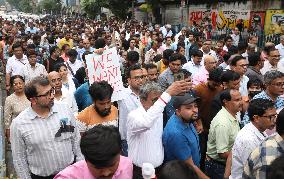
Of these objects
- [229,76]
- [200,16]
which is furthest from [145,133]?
[200,16]

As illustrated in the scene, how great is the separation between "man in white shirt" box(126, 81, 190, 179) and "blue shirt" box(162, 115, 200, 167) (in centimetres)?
8

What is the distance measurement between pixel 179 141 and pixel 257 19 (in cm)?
1750

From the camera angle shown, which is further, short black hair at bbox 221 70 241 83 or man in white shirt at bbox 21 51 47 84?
man in white shirt at bbox 21 51 47 84

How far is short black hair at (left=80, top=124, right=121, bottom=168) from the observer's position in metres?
2.36

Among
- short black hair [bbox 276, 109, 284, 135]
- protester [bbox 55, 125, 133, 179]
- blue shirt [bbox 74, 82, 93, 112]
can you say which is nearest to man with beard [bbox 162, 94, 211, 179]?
short black hair [bbox 276, 109, 284, 135]

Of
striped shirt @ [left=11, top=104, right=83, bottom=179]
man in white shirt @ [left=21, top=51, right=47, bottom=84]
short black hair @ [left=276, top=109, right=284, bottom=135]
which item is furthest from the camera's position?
man in white shirt @ [left=21, top=51, right=47, bottom=84]

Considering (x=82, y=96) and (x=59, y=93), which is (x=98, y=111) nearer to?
(x=59, y=93)

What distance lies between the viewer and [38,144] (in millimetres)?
3863

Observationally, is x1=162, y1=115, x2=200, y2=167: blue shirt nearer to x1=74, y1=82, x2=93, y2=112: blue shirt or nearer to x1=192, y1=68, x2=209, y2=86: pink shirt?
x1=74, y1=82, x2=93, y2=112: blue shirt

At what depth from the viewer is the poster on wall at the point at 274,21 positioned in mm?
17766

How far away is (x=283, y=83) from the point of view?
5246 mm

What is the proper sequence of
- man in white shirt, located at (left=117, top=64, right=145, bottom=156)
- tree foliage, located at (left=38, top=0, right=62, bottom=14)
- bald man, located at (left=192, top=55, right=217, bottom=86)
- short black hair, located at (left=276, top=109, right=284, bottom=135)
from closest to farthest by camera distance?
short black hair, located at (left=276, top=109, right=284, bottom=135) → man in white shirt, located at (left=117, top=64, right=145, bottom=156) → bald man, located at (left=192, top=55, right=217, bottom=86) → tree foliage, located at (left=38, top=0, right=62, bottom=14)

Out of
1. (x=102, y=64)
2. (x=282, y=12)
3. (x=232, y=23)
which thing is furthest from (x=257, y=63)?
(x=232, y=23)

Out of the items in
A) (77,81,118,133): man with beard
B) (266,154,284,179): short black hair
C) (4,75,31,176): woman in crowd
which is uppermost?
(266,154,284,179): short black hair
